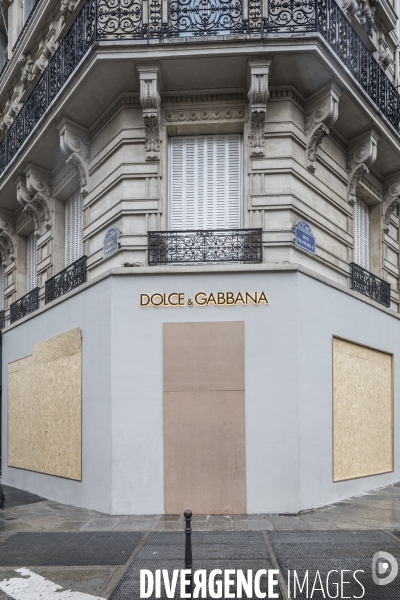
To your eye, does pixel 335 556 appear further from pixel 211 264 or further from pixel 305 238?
pixel 305 238

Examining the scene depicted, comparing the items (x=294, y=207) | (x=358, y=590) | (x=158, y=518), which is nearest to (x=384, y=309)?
(x=294, y=207)

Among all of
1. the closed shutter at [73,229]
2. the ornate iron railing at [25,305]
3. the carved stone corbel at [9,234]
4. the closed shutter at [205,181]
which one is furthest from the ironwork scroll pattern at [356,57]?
the carved stone corbel at [9,234]

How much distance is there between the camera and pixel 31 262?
17.5 metres

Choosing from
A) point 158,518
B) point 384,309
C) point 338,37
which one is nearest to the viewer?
point 158,518

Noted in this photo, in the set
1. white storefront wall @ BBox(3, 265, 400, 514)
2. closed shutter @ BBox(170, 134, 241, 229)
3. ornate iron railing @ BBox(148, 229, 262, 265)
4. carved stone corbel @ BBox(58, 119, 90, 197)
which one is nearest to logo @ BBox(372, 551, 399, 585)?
white storefront wall @ BBox(3, 265, 400, 514)

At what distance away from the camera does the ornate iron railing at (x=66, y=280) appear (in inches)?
504

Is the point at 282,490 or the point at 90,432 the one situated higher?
the point at 90,432

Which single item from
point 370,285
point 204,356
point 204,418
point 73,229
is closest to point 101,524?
point 204,418

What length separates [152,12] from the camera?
36.8 ft

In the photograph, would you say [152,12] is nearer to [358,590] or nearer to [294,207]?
[294,207]

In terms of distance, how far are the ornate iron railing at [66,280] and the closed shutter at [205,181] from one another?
7.72 feet

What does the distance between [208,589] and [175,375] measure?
15.0ft

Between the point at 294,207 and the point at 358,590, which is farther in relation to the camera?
the point at 294,207

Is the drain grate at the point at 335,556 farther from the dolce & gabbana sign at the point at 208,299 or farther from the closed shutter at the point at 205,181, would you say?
the closed shutter at the point at 205,181
